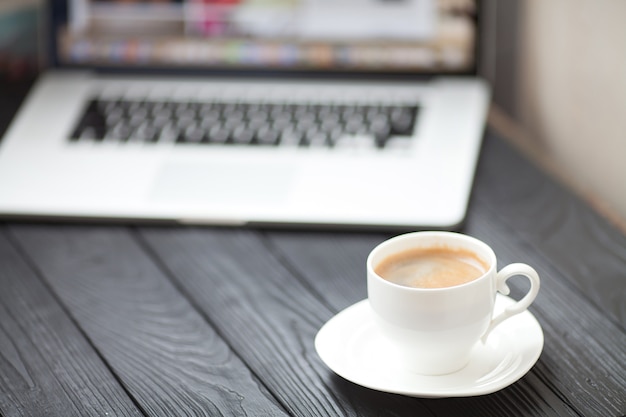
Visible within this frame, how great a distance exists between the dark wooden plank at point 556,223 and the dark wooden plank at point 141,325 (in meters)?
0.29

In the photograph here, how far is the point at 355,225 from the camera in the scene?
2.61 feet

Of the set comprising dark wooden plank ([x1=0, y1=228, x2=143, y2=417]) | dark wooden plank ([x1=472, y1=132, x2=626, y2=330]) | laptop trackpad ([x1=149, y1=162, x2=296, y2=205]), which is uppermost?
dark wooden plank ([x1=472, y1=132, x2=626, y2=330])

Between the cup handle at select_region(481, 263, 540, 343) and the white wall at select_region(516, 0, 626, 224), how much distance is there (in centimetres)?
28

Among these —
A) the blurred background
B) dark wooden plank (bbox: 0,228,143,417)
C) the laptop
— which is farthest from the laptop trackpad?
the blurred background

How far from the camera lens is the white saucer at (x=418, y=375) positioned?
579mm

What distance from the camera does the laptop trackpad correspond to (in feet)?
2.74

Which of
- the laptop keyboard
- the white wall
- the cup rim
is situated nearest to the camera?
the cup rim

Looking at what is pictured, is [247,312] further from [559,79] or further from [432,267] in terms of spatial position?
[559,79]

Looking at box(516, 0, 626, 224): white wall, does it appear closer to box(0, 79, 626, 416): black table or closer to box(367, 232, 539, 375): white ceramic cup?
box(0, 79, 626, 416): black table

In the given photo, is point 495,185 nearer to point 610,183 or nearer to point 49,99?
point 610,183

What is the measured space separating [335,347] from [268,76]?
18.3 inches

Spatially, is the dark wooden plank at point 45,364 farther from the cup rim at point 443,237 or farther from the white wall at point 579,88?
the white wall at point 579,88

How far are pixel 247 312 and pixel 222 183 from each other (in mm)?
189

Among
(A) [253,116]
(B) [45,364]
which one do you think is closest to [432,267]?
(B) [45,364]
